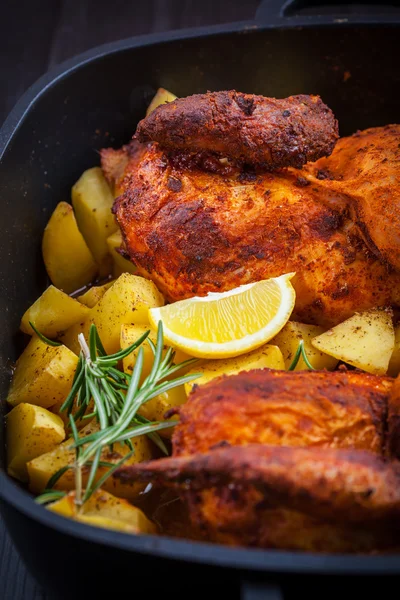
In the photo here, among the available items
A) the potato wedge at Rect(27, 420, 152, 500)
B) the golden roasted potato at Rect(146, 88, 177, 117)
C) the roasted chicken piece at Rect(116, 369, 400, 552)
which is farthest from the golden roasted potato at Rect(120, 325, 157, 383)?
the golden roasted potato at Rect(146, 88, 177, 117)

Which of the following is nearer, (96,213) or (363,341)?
(363,341)

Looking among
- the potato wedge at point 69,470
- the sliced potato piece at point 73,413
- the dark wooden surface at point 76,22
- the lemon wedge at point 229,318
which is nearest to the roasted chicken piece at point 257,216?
the lemon wedge at point 229,318

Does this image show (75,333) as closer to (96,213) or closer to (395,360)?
(96,213)

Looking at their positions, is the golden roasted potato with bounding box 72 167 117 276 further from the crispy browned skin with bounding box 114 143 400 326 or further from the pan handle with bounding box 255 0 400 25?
the pan handle with bounding box 255 0 400 25

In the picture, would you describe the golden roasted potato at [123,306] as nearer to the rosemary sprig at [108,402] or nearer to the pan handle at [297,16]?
the rosemary sprig at [108,402]

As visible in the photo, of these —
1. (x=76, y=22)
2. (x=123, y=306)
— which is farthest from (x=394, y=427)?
(x=76, y=22)

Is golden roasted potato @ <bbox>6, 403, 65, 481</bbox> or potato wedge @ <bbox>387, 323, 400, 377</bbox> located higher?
golden roasted potato @ <bbox>6, 403, 65, 481</bbox>
